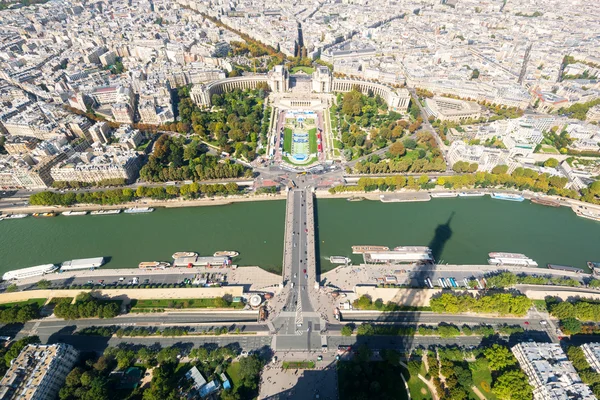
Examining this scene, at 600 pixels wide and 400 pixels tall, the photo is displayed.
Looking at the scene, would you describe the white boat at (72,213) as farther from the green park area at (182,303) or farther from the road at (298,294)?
the road at (298,294)

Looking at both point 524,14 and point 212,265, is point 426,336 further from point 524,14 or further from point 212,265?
point 524,14

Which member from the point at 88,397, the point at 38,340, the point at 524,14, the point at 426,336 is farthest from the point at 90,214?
the point at 524,14

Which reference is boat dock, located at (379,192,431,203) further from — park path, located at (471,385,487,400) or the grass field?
park path, located at (471,385,487,400)

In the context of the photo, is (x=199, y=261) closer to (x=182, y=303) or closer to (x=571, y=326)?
(x=182, y=303)

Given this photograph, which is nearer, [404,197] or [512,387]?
[512,387]

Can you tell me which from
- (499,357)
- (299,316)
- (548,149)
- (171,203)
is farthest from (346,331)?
(548,149)

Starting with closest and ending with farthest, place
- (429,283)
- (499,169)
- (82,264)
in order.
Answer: (429,283) → (82,264) → (499,169)
